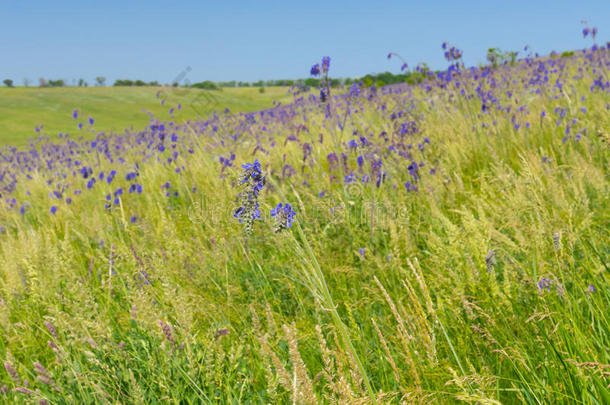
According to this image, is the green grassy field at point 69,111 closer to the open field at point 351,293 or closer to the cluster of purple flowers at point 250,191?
the open field at point 351,293

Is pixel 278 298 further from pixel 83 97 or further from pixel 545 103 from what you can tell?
pixel 83 97

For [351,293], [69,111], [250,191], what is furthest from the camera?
[69,111]

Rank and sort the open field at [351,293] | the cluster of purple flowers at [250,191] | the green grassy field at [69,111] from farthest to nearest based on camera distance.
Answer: the green grassy field at [69,111] < the open field at [351,293] < the cluster of purple flowers at [250,191]

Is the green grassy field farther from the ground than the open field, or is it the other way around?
the green grassy field

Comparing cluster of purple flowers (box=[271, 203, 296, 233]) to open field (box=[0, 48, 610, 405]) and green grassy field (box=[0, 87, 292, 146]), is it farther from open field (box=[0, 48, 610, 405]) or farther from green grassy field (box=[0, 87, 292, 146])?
green grassy field (box=[0, 87, 292, 146])

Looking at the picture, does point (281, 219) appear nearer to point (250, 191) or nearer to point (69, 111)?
point (250, 191)

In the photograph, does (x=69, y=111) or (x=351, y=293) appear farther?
(x=69, y=111)

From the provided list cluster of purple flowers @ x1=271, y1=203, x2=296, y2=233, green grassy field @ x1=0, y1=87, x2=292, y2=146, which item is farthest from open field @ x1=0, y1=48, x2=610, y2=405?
green grassy field @ x1=0, y1=87, x2=292, y2=146

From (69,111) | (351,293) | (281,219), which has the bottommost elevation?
(351,293)

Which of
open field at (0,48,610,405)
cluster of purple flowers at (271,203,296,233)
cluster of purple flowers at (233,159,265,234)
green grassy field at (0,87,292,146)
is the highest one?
green grassy field at (0,87,292,146)

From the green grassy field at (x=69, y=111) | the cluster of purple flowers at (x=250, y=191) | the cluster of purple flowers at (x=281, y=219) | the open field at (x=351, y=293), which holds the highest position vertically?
the green grassy field at (x=69, y=111)

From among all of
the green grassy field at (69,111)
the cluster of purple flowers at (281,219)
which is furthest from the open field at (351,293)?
the green grassy field at (69,111)

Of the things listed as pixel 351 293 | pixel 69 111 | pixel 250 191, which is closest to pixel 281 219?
pixel 250 191

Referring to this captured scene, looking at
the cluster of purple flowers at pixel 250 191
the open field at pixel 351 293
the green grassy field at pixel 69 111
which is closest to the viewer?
the cluster of purple flowers at pixel 250 191
